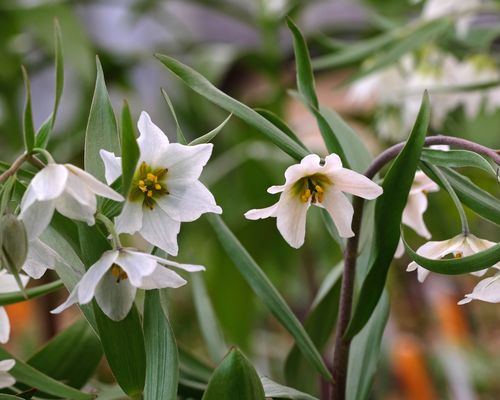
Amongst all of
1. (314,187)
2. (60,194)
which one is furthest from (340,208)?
(60,194)

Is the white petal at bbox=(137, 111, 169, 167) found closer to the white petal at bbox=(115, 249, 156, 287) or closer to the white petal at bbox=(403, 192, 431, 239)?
the white petal at bbox=(115, 249, 156, 287)

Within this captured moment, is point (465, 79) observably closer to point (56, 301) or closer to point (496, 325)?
point (56, 301)

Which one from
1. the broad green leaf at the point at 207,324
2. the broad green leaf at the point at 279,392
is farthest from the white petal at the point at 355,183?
the broad green leaf at the point at 207,324

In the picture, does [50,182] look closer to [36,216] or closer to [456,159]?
[36,216]

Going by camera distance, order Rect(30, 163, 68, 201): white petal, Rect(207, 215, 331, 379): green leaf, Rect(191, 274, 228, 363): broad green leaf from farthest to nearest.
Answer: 1. Rect(191, 274, 228, 363): broad green leaf
2. Rect(207, 215, 331, 379): green leaf
3. Rect(30, 163, 68, 201): white petal

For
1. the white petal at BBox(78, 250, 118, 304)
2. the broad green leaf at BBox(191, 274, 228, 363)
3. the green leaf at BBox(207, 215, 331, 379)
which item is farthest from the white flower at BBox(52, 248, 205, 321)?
the broad green leaf at BBox(191, 274, 228, 363)
